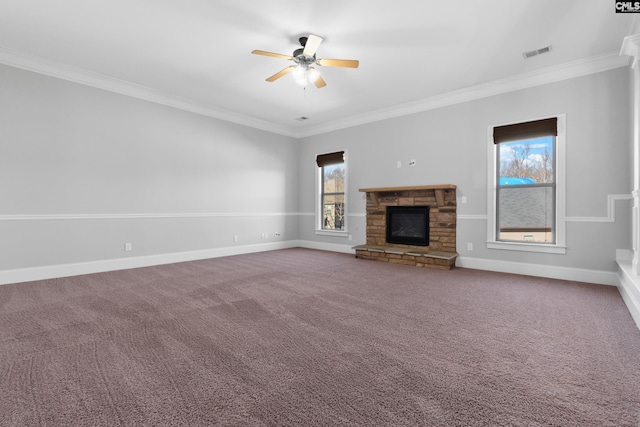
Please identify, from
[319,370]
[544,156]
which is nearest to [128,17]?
[319,370]

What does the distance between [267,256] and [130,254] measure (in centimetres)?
230

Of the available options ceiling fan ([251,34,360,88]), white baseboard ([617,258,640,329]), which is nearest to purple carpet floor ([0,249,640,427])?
white baseboard ([617,258,640,329])

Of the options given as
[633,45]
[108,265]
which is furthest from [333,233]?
[633,45]

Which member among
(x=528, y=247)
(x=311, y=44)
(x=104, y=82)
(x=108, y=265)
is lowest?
(x=108, y=265)

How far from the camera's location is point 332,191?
6.89m

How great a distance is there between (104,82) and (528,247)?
667 centimetres

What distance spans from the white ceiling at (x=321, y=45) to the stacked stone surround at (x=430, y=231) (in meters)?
1.61

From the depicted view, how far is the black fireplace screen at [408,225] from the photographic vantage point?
5305mm

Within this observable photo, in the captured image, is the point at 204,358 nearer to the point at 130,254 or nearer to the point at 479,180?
the point at 130,254

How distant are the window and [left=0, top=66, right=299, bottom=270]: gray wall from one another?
4.58ft

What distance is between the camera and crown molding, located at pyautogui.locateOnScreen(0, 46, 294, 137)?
375cm

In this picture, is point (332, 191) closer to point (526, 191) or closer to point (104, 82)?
point (526, 191)

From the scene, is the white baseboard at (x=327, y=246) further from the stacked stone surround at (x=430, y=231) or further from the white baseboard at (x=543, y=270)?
the white baseboard at (x=543, y=270)

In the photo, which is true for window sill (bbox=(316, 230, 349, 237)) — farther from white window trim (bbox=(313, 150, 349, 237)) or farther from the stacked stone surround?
the stacked stone surround
